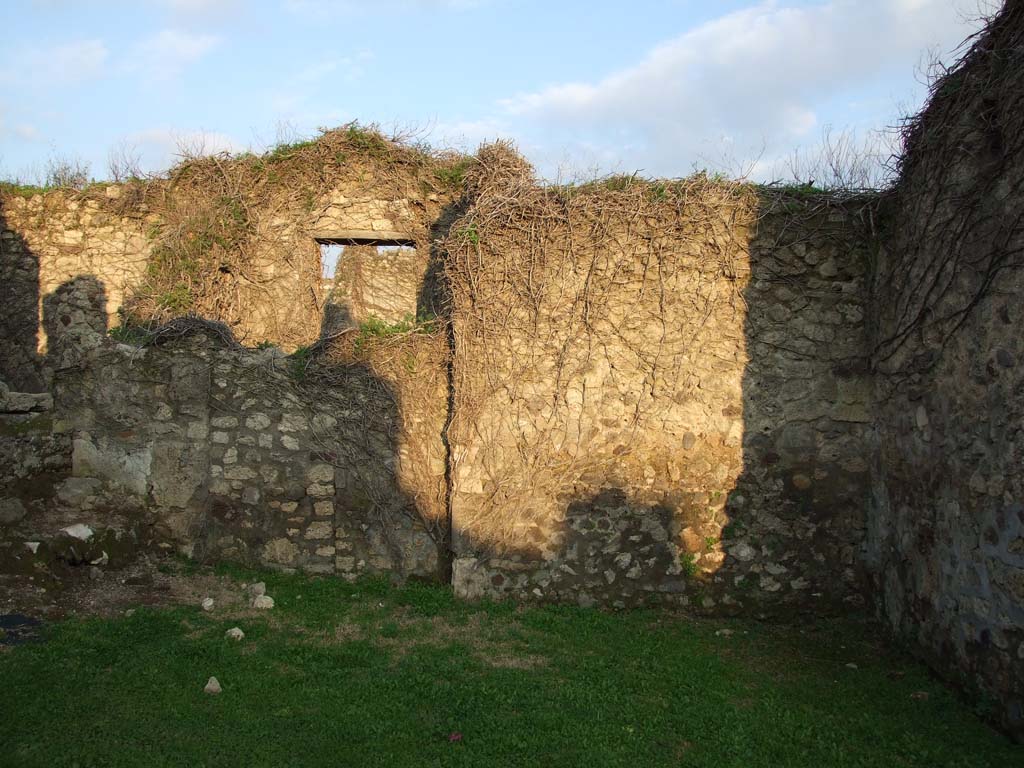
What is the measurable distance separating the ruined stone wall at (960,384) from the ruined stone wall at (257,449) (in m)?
3.65

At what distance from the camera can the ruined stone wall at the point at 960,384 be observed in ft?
13.8

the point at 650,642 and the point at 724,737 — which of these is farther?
the point at 650,642

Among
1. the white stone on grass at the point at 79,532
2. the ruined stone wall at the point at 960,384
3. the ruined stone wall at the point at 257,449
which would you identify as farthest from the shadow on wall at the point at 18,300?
the ruined stone wall at the point at 960,384

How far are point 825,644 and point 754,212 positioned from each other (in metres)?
3.38

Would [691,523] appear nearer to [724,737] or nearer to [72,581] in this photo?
[724,737]

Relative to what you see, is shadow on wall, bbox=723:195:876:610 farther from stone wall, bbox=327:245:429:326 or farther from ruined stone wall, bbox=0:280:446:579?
stone wall, bbox=327:245:429:326

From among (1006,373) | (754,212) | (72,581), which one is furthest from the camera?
(754,212)

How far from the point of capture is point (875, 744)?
154 inches

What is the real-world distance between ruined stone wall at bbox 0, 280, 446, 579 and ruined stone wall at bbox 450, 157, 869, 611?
2.28 ft

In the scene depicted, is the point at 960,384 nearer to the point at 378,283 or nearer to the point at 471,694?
the point at 471,694

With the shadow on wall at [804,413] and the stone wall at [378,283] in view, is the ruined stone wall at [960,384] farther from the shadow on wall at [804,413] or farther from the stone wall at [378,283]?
the stone wall at [378,283]

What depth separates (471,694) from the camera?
171 inches

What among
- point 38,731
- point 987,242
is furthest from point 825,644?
point 38,731

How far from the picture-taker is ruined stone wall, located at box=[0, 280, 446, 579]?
6.65 metres
